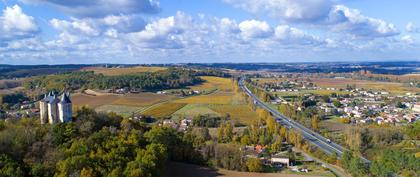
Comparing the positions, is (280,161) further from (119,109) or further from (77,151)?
(119,109)

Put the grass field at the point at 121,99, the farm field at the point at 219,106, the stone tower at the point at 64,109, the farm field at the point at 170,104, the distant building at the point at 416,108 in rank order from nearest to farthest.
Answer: the stone tower at the point at 64,109
the farm field at the point at 219,106
the farm field at the point at 170,104
the grass field at the point at 121,99
the distant building at the point at 416,108

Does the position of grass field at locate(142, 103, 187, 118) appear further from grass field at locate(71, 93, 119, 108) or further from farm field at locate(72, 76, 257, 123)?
grass field at locate(71, 93, 119, 108)

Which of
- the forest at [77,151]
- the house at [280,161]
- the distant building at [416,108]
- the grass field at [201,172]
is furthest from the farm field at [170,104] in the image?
the distant building at [416,108]

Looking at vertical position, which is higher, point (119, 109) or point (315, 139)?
point (119, 109)

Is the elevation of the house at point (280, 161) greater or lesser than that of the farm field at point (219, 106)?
lesser

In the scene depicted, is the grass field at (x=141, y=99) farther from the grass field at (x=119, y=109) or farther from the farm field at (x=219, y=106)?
the farm field at (x=219, y=106)

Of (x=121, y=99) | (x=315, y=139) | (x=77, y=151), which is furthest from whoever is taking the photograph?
(x=121, y=99)

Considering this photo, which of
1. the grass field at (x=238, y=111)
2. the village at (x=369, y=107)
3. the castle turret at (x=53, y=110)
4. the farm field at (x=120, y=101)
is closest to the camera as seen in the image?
the castle turret at (x=53, y=110)

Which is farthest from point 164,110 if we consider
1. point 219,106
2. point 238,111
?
point 238,111
